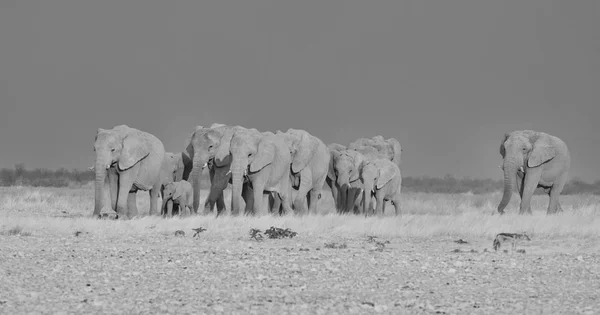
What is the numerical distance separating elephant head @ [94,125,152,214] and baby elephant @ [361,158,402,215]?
7.56 meters

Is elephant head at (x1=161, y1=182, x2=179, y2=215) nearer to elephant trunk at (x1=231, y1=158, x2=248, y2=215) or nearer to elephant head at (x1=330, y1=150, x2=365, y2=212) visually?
elephant trunk at (x1=231, y1=158, x2=248, y2=215)

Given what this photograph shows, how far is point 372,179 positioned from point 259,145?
5.60 m

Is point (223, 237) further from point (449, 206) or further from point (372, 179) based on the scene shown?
point (449, 206)

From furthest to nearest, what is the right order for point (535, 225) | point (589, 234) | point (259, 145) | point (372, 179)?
point (372, 179) < point (259, 145) < point (535, 225) < point (589, 234)

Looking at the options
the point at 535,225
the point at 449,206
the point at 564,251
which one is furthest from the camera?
the point at 449,206

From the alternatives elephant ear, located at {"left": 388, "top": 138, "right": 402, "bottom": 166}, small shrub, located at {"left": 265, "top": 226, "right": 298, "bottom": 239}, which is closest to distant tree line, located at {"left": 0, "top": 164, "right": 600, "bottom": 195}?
elephant ear, located at {"left": 388, "top": 138, "right": 402, "bottom": 166}

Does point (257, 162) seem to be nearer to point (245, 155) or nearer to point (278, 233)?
point (245, 155)

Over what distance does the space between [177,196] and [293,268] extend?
1658 centimetres

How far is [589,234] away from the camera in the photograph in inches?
936

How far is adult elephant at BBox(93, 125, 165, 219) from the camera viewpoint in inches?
1096

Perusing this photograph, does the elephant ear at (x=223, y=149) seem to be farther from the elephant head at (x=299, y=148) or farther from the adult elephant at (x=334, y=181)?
the adult elephant at (x=334, y=181)

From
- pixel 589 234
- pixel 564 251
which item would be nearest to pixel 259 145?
pixel 589 234

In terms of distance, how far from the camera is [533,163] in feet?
111

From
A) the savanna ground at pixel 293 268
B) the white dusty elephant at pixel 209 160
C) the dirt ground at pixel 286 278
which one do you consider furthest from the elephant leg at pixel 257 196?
the dirt ground at pixel 286 278
